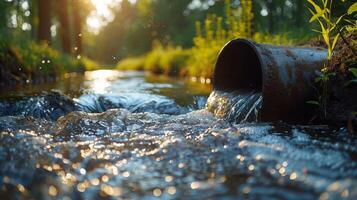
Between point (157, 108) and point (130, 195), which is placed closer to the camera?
point (130, 195)

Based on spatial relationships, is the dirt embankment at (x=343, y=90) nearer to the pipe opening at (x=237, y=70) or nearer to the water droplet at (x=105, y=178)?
the pipe opening at (x=237, y=70)

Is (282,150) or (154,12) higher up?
(154,12)

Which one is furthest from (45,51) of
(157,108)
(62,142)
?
(62,142)

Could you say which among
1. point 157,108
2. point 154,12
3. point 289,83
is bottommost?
point 157,108

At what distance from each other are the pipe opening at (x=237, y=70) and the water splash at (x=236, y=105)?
0.49ft

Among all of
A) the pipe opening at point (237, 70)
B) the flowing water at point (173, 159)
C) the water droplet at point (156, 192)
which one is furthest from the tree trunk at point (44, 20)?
the water droplet at point (156, 192)

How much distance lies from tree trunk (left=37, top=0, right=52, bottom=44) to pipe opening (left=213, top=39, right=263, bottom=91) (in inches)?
351

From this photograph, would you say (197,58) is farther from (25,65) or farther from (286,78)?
(286,78)

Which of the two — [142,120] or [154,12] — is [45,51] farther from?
[154,12]

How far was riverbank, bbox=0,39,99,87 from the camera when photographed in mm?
6387

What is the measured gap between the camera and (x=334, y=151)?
7.32 feet

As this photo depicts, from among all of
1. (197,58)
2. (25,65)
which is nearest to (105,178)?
(25,65)

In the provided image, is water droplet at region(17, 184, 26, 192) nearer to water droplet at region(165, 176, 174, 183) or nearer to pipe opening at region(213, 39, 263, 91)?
water droplet at region(165, 176, 174, 183)

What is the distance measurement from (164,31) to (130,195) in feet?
113
